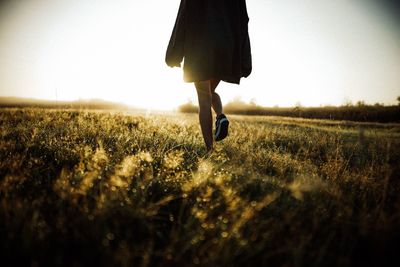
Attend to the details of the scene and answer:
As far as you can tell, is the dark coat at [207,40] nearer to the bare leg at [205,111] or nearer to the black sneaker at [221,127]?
the bare leg at [205,111]

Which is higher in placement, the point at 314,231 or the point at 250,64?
the point at 250,64

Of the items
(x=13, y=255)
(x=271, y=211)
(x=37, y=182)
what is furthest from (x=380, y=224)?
(x=37, y=182)

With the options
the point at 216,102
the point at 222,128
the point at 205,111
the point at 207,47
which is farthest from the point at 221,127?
the point at 207,47

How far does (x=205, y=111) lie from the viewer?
333cm

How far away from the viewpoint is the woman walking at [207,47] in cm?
321

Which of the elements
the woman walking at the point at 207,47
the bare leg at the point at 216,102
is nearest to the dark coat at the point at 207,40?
the woman walking at the point at 207,47

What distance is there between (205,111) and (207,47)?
0.75 metres

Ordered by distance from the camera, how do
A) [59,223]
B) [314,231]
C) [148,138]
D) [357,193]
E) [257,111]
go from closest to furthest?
[59,223] < [314,231] < [357,193] < [148,138] < [257,111]

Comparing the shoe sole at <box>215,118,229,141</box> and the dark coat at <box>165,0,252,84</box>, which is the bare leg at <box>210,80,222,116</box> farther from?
the shoe sole at <box>215,118,229,141</box>

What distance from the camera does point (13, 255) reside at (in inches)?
42.2

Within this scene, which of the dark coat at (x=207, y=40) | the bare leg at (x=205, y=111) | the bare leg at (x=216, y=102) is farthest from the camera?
the bare leg at (x=216, y=102)

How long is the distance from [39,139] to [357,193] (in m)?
3.05

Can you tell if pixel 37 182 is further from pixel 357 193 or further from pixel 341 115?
pixel 341 115

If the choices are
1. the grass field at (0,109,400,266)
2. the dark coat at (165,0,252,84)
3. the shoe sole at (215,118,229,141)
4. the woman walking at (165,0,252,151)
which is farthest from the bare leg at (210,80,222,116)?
the grass field at (0,109,400,266)
